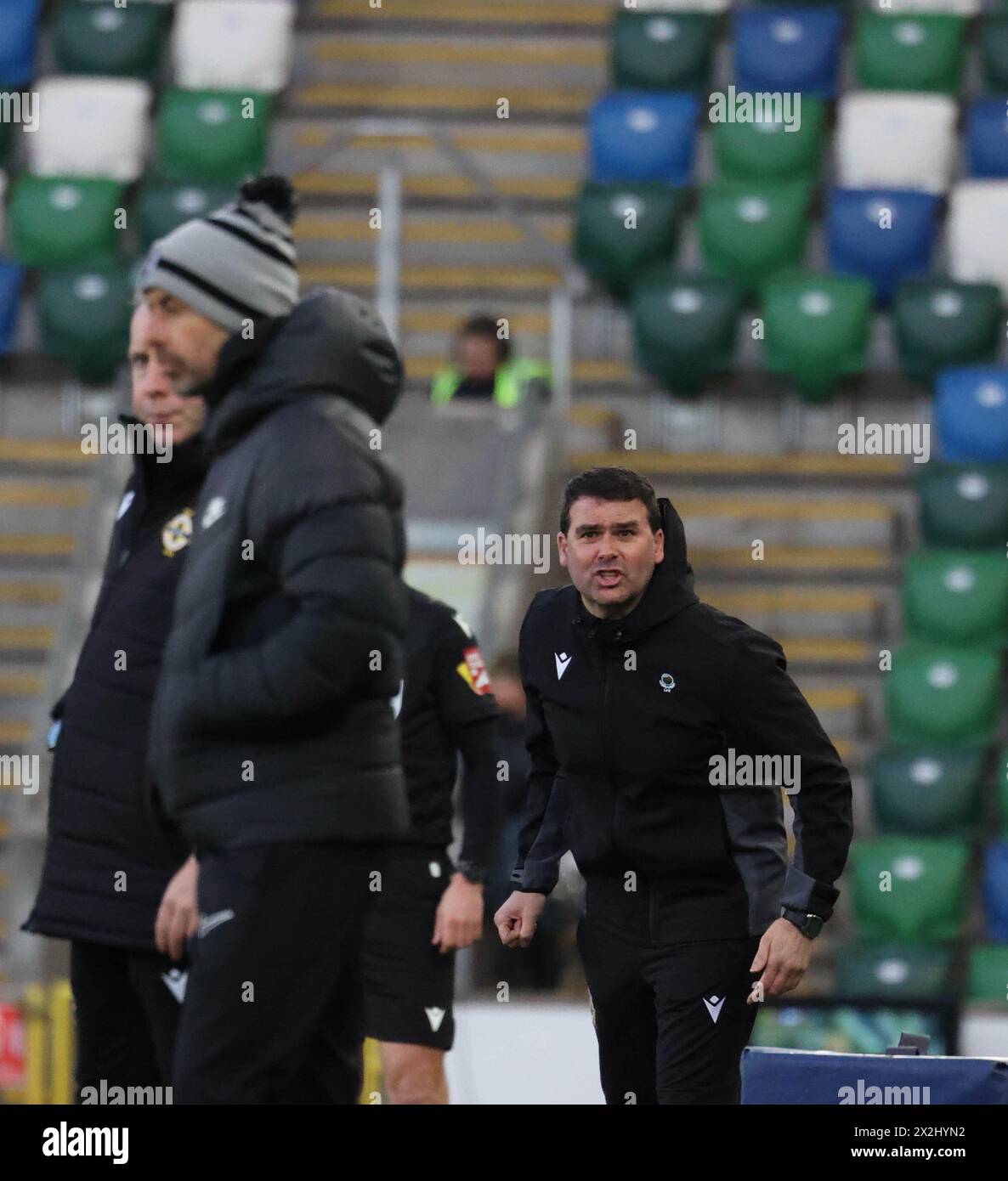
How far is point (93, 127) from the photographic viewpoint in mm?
12539

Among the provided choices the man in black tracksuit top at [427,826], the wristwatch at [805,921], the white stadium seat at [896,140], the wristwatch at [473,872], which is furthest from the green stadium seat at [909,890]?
the wristwatch at [805,921]

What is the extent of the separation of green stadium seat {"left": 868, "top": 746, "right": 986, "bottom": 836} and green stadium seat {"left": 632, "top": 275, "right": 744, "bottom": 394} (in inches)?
82.3

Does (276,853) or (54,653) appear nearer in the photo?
(276,853)

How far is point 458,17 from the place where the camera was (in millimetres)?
13133

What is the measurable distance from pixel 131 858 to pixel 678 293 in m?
7.45

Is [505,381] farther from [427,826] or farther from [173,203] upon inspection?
[427,826]

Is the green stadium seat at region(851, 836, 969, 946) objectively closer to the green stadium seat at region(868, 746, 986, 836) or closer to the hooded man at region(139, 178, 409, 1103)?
the green stadium seat at region(868, 746, 986, 836)

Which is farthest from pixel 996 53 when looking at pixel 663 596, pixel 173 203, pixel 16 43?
pixel 663 596

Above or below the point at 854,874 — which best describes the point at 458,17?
above

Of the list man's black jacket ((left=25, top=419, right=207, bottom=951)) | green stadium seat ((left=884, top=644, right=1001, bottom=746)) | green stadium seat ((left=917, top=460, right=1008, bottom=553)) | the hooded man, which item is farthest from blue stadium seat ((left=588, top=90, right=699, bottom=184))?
the hooded man

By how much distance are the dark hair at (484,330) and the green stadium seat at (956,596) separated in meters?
1.91

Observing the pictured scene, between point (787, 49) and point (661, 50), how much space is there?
597mm

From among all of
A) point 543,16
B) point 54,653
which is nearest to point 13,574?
point 54,653
